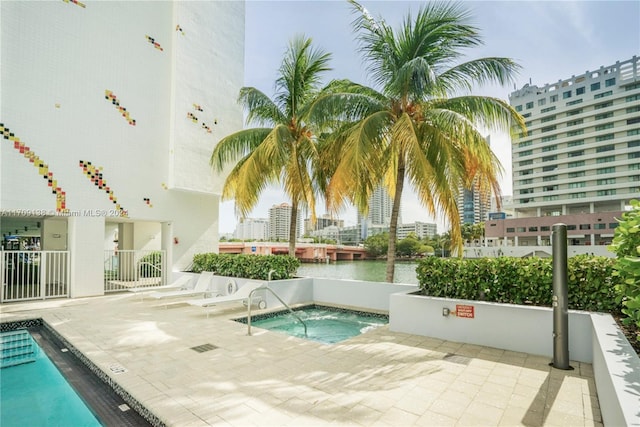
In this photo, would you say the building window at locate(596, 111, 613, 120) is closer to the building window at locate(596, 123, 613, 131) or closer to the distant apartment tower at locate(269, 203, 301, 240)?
the building window at locate(596, 123, 613, 131)

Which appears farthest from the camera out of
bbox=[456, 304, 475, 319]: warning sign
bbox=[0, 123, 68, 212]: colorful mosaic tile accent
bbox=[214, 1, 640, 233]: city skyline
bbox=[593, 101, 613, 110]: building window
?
bbox=[593, 101, 613, 110]: building window

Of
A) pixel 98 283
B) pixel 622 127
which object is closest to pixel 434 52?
pixel 98 283

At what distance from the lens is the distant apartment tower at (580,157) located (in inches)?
2063

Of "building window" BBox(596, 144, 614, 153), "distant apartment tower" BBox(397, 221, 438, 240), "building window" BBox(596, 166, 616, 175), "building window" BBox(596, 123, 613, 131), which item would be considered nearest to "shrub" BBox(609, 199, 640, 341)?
"building window" BBox(596, 166, 616, 175)

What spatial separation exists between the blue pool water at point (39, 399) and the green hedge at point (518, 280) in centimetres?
523

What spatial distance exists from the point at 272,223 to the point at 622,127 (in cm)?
5903

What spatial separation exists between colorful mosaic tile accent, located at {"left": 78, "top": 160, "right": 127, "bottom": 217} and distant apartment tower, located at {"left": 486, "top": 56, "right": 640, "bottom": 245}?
178 ft

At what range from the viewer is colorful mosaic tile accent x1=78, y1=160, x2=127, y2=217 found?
9.67 meters

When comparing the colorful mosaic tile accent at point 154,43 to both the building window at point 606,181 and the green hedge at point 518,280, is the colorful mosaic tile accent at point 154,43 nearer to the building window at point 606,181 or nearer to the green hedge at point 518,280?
the green hedge at point 518,280

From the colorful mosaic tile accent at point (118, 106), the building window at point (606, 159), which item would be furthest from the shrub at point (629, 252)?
the building window at point (606, 159)

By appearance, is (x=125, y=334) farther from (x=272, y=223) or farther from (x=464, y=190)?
(x=272, y=223)

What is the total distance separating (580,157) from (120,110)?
68.6 m

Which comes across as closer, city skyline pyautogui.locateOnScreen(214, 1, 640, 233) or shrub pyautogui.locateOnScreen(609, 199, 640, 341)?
shrub pyautogui.locateOnScreen(609, 199, 640, 341)

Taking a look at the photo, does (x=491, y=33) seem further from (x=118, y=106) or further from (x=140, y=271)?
(x=140, y=271)
